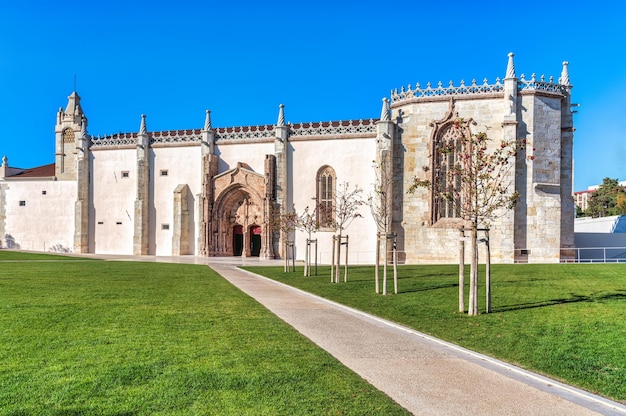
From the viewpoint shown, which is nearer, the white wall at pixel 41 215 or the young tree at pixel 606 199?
the white wall at pixel 41 215

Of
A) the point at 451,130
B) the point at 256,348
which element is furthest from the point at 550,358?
the point at 451,130

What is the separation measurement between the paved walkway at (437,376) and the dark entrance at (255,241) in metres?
32.1

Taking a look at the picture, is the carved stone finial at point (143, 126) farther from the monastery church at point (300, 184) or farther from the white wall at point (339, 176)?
the white wall at point (339, 176)

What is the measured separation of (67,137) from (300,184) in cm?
3439

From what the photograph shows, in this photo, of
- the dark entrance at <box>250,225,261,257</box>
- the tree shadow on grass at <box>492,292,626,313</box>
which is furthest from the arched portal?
the tree shadow on grass at <box>492,292,626,313</box>

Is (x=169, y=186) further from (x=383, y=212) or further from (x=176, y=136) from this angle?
(x=383, y=212)

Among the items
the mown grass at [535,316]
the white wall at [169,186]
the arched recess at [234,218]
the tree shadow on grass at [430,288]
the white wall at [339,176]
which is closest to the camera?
the mown grass at [535,316]

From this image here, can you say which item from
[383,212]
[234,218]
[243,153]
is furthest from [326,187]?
[383,212]

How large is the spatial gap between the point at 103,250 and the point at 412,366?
4432 centimetres

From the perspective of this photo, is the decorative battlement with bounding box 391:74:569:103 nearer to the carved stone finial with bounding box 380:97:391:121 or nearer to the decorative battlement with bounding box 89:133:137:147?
the carved stone finial with bounding box 380:97:391:121

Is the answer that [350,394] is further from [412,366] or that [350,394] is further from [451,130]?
[451,130]

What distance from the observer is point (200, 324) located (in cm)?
1140

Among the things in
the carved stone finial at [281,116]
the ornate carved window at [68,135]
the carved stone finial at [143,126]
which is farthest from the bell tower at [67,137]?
the carved stone finial at [281,116]

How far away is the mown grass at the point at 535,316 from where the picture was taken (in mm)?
8609
